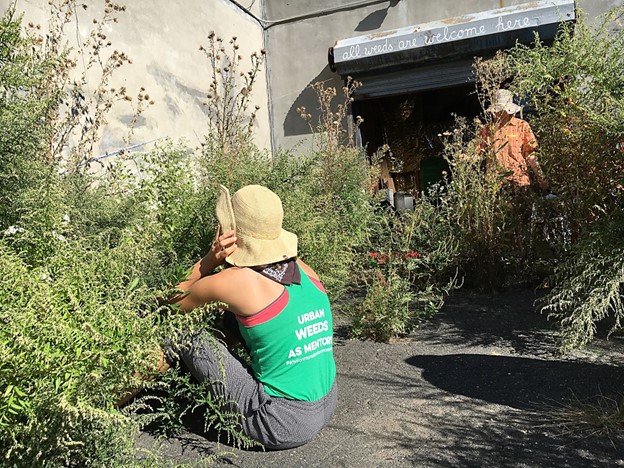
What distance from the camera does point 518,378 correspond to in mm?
3027

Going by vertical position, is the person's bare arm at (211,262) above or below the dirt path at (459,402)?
above

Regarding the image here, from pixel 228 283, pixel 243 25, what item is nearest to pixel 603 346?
pixel 228 283

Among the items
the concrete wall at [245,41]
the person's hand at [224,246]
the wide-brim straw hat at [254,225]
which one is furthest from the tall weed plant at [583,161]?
the concrete wall at [245,41]

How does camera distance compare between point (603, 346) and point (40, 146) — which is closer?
point (40, 146)

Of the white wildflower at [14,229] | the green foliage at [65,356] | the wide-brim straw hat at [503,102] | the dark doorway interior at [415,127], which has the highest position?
the dark doorway interior at [415,127]

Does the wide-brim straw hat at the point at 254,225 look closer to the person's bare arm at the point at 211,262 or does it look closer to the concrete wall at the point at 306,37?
the person's bare arm at the point at 211,262

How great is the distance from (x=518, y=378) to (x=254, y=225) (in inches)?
68.9

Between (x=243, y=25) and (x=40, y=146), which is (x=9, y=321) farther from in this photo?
(x=243, y=25)

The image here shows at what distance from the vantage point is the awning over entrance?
7075 millimetres

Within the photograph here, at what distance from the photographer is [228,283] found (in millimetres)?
2240

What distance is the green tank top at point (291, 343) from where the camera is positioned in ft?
7.54

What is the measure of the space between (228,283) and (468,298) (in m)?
2.95

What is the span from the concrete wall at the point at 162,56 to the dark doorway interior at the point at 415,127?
343 centimetres

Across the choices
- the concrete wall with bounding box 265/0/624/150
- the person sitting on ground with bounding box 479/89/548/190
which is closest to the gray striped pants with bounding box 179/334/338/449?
the person sitting on ground with bounding box 479/89/548/190
